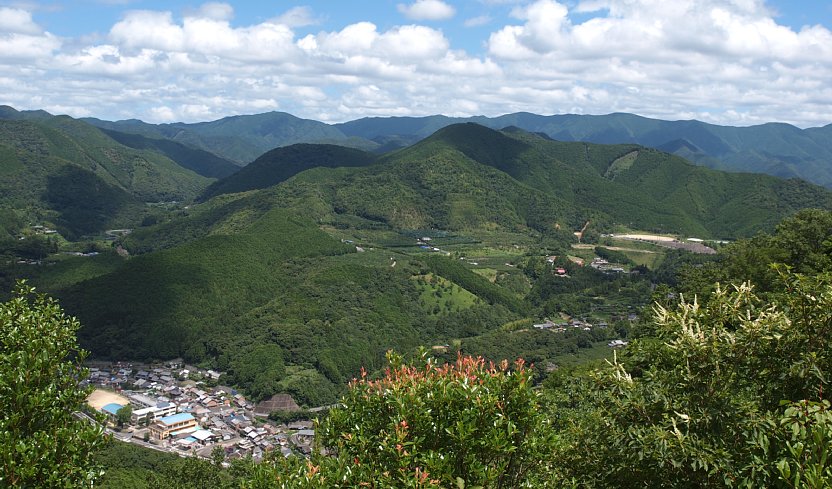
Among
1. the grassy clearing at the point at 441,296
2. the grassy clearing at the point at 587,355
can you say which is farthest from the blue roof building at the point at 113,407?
the grassy clearing at the point at 587,355

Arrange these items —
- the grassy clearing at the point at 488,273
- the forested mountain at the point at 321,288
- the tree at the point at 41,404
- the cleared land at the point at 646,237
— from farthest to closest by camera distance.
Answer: the cleared land at the point at 646,237, the grassy clearing at the point at 488,273, the forested mountain at the point at 321,288, the tree at the point at 41,404

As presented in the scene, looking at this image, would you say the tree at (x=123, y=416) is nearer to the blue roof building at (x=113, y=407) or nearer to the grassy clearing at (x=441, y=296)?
the blue roof building at (x=113, y=407)

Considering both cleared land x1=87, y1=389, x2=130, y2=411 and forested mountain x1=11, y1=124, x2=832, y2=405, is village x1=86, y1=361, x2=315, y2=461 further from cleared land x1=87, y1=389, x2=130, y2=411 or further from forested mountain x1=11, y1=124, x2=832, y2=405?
forested mountain x1=11, y1=124, x2=832, y2=405

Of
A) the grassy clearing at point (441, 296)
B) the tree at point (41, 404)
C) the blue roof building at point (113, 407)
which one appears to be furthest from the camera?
the grassy clearing at point (441, 296)

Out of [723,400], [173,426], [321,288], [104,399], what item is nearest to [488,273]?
[321,288]

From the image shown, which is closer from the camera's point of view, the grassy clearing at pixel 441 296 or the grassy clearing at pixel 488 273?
the grassy clearing at pixel 441 296

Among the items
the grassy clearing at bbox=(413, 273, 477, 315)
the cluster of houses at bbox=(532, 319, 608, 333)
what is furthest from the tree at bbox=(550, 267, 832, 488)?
the grassy clearing at bbox=(413, 273, 477, 315)

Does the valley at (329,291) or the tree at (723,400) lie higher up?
the tree at (723,400)

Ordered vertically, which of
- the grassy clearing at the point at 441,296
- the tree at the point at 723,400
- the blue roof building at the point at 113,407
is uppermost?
the tree at the point at 723,400

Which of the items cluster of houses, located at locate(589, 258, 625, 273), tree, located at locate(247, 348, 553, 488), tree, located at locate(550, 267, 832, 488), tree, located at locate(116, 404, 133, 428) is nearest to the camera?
tree, located at locate(550, 267, 832, 488)
